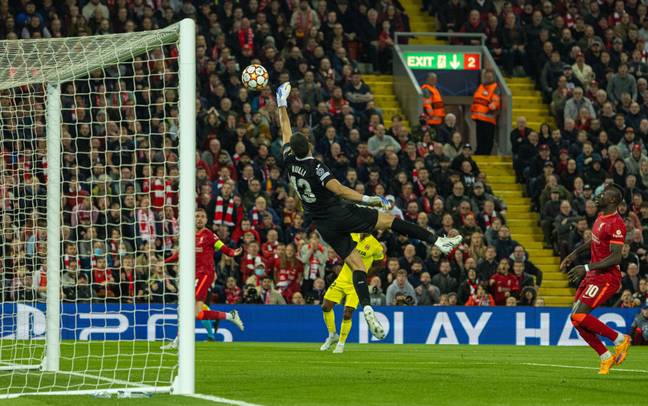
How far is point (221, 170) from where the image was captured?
24312 millimetres

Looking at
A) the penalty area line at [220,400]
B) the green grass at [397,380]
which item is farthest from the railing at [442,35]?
the penalty area line at [220,400]

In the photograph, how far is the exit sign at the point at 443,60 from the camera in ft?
103

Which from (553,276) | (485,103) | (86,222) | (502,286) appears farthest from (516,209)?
(86,222)

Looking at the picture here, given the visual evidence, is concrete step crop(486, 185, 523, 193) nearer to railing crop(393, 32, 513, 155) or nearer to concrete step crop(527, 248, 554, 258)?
railing crop(393, 32, 513, 155)

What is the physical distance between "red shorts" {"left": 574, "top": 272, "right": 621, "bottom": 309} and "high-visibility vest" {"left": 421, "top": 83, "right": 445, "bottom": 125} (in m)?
14.8

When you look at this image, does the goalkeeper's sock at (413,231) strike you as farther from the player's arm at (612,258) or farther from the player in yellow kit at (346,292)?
the player in yellow kit at (346,292)

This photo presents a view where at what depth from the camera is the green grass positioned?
34.4 ft

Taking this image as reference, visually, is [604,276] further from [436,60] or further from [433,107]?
[436,60]

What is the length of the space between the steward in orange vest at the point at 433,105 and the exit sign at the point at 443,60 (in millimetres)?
2373

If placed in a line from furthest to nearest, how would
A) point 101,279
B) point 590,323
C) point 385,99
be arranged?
point 385,99 < point 101,279 < point 590,323

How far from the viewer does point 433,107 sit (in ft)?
95.7

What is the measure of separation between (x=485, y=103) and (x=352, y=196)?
634 inches

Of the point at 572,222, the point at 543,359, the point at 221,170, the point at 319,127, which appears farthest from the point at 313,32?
the point at 543,359

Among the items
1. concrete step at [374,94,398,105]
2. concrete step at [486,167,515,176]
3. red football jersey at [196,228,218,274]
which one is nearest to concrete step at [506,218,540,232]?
concrete step at [486,167,515,176]
